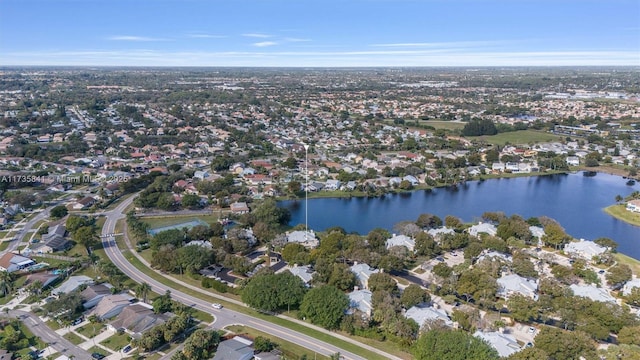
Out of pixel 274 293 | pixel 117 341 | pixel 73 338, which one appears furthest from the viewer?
pixel 274 293

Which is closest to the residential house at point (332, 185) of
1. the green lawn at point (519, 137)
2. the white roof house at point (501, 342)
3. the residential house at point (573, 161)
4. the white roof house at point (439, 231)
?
the white roof house at point (439, 231)

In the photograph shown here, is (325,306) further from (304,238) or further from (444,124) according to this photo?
(444,124)

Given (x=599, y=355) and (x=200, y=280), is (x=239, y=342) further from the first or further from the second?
(x=599, y=355)

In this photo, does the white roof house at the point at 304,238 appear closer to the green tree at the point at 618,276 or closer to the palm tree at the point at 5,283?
the palm tree at the point at 5,283

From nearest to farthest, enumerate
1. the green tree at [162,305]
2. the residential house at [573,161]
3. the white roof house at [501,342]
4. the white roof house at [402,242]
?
the white roof house at [501,342], the green tree at [162,305], the white roof house at [402,242], the residential house at [573,161]


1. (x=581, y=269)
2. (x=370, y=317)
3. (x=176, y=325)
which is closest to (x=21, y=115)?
(x=176, y=325)

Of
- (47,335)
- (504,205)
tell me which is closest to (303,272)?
(47,335)
